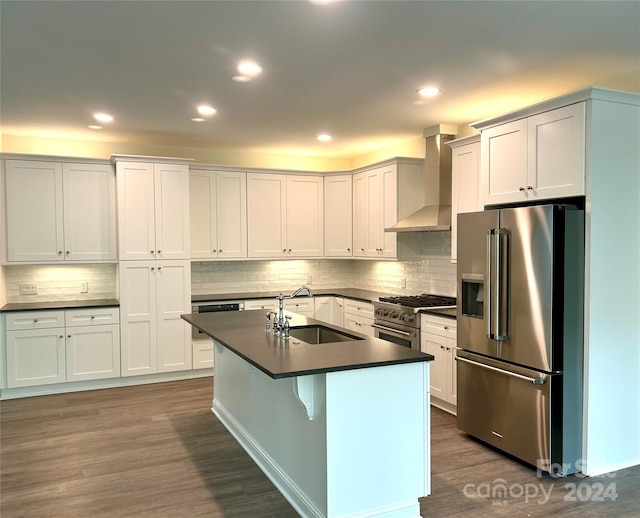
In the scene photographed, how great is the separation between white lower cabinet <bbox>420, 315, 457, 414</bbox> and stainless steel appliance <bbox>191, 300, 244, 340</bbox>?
2.38 meters

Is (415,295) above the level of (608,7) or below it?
below

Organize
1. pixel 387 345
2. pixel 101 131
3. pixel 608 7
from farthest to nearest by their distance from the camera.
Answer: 1. pixel 101 131
2. pixel 387 345
3. pixel 608 7

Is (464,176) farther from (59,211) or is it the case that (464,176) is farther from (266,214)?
(59,211)

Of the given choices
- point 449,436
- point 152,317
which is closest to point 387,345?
point 449,436

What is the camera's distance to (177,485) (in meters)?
3.30

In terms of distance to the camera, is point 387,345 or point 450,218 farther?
point 450,218

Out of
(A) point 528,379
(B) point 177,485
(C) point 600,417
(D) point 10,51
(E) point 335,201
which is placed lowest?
(B) point 177,485

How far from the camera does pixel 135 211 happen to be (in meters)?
5.68

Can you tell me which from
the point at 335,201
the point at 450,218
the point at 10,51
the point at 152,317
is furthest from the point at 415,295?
the point at 10,51

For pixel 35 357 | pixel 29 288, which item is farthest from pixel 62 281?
pixel 35 357

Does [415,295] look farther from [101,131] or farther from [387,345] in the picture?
[101,131]

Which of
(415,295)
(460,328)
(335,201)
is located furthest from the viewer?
(335,201)

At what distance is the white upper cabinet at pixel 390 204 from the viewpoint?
5.76 m

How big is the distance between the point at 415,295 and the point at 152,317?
9.83 ft
